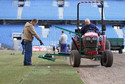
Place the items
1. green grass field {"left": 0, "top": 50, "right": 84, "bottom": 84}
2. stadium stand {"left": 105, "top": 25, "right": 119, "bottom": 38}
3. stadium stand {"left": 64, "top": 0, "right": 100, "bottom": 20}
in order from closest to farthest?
green grass field {"left": 0, "top": 50, "right": 84, "bottom": 84}
stadium stand {"left": 105, "top": 25, "right": 119, "bottom": 38}
stadium stand {"left": 64, "top": 0, "right": 100, "bottom": 20}

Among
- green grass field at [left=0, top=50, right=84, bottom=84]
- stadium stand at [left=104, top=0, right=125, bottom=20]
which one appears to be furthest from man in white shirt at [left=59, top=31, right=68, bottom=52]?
stadium stand at [left=104, top=0, right=125, bottom=20]

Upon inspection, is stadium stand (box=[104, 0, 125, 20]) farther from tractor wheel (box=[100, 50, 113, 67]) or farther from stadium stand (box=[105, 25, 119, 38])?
tractor wheel (box=[100, 50, 113, 67])

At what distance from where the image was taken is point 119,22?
47375 mm

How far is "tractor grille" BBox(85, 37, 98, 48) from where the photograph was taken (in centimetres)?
867

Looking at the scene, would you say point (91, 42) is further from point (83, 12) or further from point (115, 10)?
point (115, 10)

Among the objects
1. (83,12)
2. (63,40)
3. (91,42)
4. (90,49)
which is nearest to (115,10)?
(83,12)

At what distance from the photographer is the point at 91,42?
871 centimetres

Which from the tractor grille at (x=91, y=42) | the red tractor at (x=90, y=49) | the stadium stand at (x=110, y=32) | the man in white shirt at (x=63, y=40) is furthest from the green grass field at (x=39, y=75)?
the stadium stand at (x=110, y=32)

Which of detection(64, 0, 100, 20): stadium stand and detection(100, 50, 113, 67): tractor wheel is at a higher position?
detection(64, 0, 100, 20): stadium stand

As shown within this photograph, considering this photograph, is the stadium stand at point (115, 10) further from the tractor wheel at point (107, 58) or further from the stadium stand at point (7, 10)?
the tractor wheel at point (107, 58)

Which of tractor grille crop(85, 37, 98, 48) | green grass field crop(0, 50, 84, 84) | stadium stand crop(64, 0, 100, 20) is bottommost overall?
green grass field crop(0, 50, 84, 84)

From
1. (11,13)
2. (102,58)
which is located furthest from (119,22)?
(102,58)

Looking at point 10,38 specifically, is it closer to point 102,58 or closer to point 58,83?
point 102,58

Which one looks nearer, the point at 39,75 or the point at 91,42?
the point at 39,75
